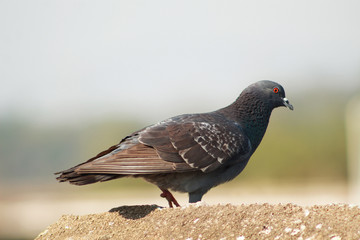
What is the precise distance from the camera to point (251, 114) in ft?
33.9

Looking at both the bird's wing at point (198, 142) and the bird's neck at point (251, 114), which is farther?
the bird's neck at point (251, 114)

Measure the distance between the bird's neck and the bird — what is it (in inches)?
0.7

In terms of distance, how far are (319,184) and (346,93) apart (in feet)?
86.0

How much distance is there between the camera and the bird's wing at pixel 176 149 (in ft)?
28.6

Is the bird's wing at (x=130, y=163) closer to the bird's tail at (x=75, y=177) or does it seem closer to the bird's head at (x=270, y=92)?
the bird's tail at (x=75, y=177)

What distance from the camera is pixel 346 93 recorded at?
63.9 meters

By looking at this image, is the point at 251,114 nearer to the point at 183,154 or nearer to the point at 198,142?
the point at 198,142

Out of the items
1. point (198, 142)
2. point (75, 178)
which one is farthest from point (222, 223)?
point (198, 142)

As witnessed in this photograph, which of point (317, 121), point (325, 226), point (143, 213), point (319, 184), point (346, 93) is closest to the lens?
point (325, 226)

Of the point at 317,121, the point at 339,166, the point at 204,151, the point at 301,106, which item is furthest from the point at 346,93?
the point at 204,151

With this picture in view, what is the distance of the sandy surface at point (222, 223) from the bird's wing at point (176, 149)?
3.04 ft

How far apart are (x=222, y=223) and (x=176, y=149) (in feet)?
8.10

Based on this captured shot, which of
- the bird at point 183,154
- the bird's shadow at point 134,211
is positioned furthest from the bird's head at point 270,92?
the bird's shadow at point 134,211

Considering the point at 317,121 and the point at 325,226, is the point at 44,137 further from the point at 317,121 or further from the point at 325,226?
the point at 325,226
